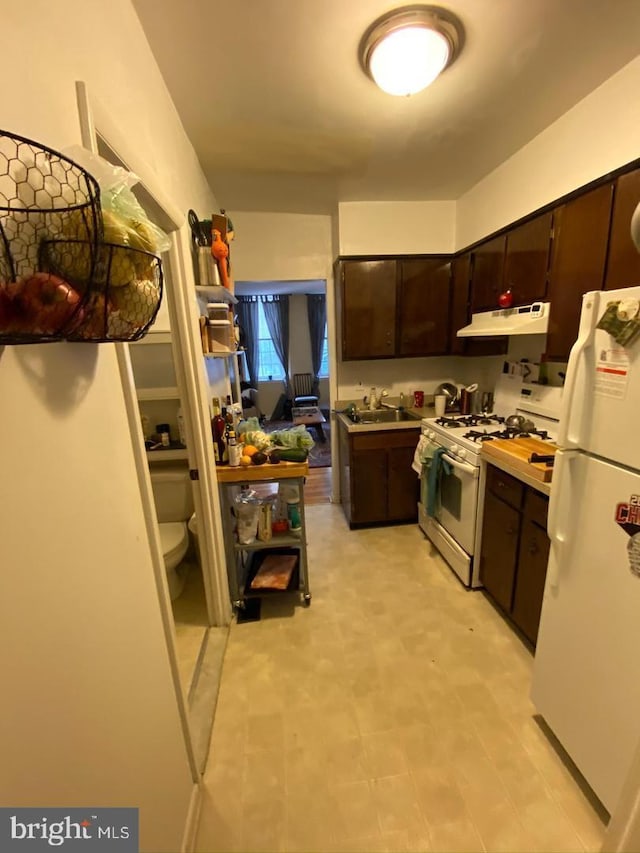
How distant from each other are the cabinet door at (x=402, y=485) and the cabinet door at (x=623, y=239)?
1666 millimetres

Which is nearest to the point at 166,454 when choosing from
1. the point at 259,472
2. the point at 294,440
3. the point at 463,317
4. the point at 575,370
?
the point at 259,472

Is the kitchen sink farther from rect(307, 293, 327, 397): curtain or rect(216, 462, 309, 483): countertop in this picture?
rect(307, 293, 327, 397): curtain

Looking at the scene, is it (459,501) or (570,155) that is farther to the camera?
(459,501)

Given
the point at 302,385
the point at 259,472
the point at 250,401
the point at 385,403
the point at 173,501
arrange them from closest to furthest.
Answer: the point at 259,472, the point at 173,501, the point at 385,403, the point at 250,401, the point at 302,385

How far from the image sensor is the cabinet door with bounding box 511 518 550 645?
5.65 ft

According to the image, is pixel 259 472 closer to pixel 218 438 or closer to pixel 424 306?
pixel 218 438

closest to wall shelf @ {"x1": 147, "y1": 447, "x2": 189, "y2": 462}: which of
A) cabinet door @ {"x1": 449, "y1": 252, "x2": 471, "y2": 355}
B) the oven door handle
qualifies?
the oven door handle

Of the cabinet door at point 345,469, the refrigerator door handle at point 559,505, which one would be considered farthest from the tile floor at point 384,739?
the cabinet door at point 345,469

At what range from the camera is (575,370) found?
1237 millimetres

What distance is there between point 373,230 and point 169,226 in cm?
190

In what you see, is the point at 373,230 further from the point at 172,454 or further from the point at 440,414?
the point at 172,454

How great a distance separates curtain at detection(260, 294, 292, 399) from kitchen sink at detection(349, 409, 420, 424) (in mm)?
4232

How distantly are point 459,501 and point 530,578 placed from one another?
0.64m

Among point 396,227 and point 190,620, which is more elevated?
point 396,227
